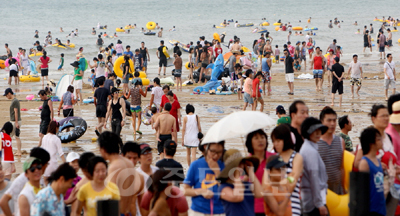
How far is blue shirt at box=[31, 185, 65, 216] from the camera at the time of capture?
4.05m

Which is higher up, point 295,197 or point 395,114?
point 395,114

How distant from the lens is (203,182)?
4.43 meters

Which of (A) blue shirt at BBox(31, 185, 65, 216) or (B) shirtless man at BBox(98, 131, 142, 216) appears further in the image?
(B) shirtless man at BBox(98, 131, 142, 216)

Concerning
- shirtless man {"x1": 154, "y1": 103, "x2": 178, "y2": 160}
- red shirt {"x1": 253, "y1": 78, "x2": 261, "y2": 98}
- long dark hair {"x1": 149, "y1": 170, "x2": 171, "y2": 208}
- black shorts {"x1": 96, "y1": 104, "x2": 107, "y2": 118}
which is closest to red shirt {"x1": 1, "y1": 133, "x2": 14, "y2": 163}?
shirtless man {"x1": 154, "y1": 103, "x2": 178, "y2": 160}

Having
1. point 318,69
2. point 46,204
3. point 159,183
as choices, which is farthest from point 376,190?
point 318,69

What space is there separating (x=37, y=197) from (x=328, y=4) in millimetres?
109259

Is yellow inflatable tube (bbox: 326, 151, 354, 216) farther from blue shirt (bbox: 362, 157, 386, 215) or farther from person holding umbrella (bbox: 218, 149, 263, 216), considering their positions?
person holding umbrella (bbox: 218, 149, 263, 216)

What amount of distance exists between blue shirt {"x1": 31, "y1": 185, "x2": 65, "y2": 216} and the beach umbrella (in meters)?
1.46

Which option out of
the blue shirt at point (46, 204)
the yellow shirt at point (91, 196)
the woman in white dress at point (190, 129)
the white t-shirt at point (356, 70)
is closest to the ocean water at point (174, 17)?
the white t-shirt at point (356, 70)

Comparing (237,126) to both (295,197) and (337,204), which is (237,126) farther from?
(337,204)

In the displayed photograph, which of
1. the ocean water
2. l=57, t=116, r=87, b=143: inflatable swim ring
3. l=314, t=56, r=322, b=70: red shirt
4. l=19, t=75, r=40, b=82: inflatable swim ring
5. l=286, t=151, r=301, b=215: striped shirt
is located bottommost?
l=57, t=116, r=87, b=143: inflatable swim ring

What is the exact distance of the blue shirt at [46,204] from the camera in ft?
13.3

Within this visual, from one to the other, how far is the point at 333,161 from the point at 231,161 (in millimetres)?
1380

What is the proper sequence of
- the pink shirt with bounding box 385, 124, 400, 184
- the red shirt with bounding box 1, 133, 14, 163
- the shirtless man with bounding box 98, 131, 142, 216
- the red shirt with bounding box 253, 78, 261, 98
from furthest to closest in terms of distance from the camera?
the red shirt with bounding box 253, 78, 261, 98
the red shirt with bounding box 1, 133, 14, 163
the pink shirt with bounding box 385, 124, 400, 184
the shirtless man with bounding box 98, 131, 142, 216
